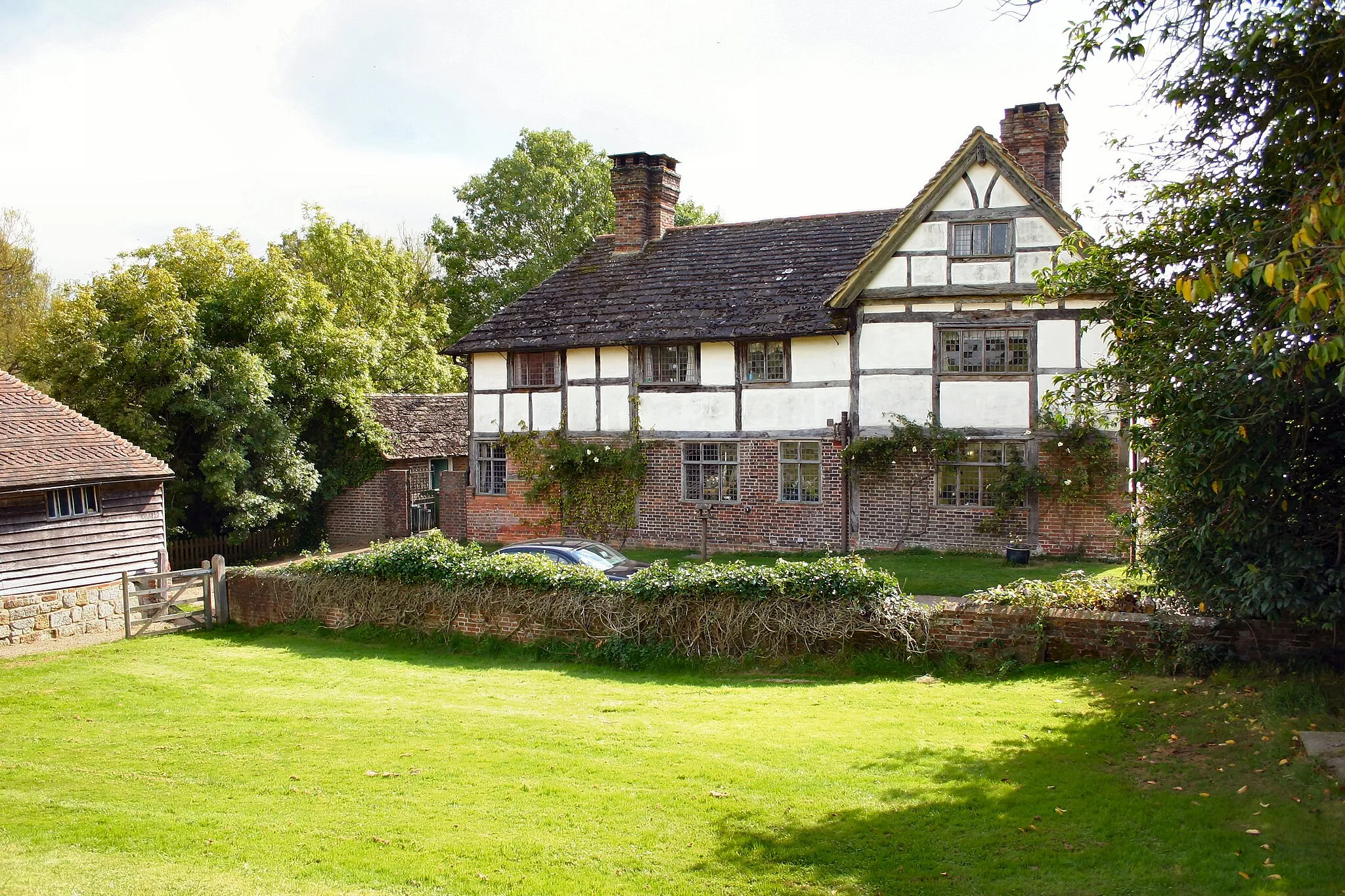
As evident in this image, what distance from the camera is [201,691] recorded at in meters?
12.9

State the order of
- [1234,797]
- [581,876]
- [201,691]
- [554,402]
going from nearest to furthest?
[581,876]
[1234,797]
[201,691]
[554,402]

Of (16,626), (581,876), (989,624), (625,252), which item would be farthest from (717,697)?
(625,252)

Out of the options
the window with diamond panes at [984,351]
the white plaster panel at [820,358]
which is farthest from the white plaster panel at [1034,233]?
the white plaster panel at [820,358]

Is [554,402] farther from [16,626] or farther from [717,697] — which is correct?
[717,697]

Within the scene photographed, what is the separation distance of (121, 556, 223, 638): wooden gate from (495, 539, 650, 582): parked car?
18.5 ft

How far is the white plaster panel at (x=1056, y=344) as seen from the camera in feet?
67.7

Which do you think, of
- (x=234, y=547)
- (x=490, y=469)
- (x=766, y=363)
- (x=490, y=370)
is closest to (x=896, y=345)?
(x=766, y=363)

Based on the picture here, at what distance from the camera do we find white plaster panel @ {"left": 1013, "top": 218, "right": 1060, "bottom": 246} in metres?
20.7

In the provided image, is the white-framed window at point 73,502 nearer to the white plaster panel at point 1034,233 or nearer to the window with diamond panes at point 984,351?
the window with diamond panes at point 984,351

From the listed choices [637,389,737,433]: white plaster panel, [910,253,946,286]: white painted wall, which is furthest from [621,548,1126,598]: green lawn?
[910,253,946,286]: white painted wall

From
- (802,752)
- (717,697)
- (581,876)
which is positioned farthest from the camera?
(717,697)

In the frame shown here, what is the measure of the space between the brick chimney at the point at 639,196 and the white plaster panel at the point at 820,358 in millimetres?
6913

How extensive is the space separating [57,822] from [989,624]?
947 centimetres

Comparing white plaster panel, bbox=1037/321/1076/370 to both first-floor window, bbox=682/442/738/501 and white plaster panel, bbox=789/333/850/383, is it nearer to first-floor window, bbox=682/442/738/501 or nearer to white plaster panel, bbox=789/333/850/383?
white plaster panel, bbox=789/333/850/383
